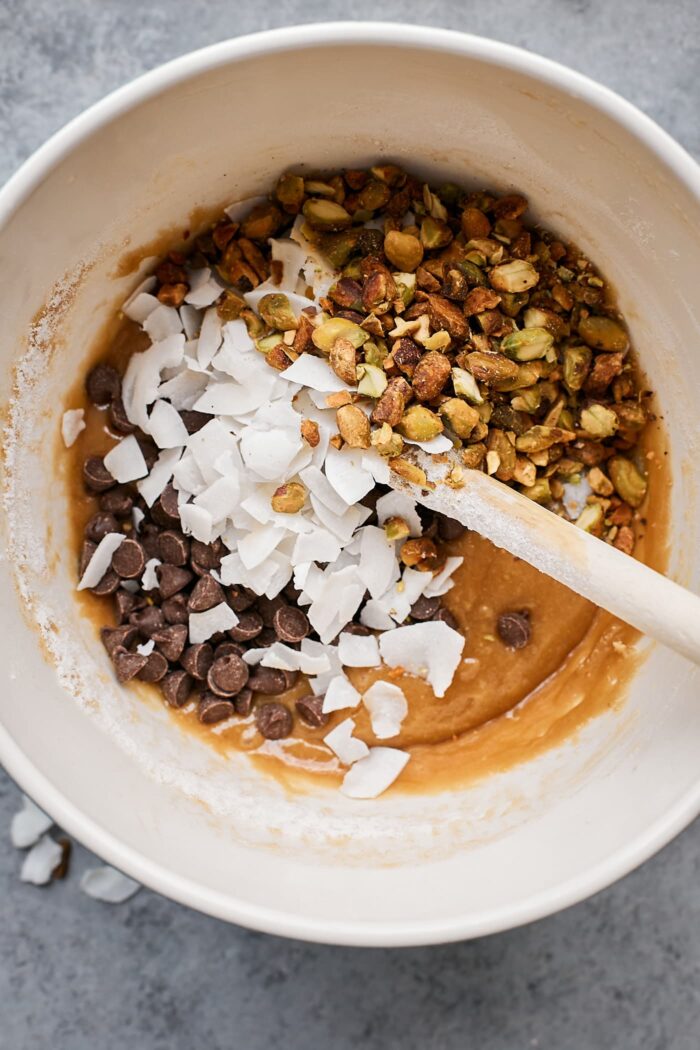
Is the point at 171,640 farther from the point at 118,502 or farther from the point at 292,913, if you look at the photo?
the point at 292,913

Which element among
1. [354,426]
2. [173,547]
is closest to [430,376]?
[354,426]

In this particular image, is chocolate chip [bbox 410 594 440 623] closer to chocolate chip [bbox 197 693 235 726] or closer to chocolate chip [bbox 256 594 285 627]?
chocolate chip [bbox 256 594 285 627]

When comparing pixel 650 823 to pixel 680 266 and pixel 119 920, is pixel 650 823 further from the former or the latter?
pixel 119 920

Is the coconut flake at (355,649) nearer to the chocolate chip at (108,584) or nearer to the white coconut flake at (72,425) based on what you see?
the chocolate chip at (108,584)

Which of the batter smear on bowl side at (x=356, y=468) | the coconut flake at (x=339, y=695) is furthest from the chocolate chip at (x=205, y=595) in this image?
the coconut flake at (x=339, y=695)

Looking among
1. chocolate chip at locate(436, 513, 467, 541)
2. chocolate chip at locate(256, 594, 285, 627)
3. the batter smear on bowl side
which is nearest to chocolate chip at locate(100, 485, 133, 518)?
the batter smear on bowl side
